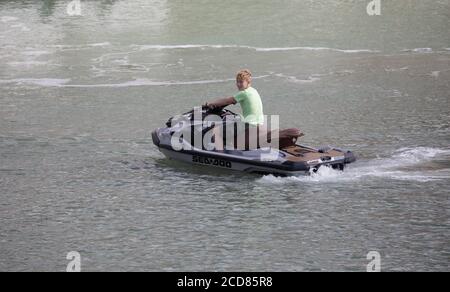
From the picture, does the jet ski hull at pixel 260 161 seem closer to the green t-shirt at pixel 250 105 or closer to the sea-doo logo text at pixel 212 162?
the sea-doo logo text at pixel 212 162

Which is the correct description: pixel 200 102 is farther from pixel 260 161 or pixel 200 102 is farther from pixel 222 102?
pixel 260 161

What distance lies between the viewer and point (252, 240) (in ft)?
48.5

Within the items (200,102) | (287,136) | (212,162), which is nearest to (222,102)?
(212,162)

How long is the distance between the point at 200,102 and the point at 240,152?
6.91m

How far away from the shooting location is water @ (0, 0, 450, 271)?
1467 cm

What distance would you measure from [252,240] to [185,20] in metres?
21.4

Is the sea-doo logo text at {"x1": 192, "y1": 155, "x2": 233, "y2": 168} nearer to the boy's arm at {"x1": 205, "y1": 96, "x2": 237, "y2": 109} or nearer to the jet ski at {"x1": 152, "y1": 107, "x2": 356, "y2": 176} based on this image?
the jet ski at {"x1": 152, "y1": 107, "x2": 356, "y2": 176}

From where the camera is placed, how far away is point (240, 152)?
1770 cm

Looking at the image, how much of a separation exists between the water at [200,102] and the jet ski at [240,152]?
0.26 meters

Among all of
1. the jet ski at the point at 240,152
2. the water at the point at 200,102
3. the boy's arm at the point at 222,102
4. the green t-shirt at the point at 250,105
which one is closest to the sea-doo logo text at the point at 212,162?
the jet ski at the point at 240,152

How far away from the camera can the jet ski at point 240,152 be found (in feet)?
56.3

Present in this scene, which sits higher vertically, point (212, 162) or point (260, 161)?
point (260, 161)

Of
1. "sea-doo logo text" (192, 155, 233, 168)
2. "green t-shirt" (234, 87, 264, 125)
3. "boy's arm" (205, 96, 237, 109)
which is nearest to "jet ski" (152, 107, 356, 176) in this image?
"sea-doo logo text" (192, 155, 233, 168)
